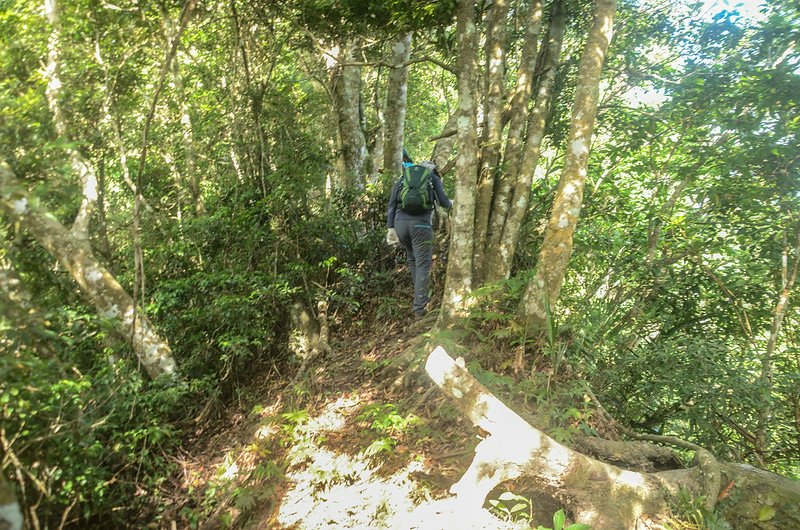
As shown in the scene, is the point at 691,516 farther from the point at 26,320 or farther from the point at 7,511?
the point at 26,320

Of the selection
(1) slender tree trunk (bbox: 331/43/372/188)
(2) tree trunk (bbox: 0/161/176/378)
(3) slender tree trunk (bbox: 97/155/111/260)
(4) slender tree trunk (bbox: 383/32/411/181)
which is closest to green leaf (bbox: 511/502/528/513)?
(2) tree trunk (bbox: 0/161/176/378)

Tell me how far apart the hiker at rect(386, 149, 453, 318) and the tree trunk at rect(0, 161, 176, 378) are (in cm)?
363

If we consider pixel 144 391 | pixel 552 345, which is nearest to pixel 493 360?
pixel 552 345

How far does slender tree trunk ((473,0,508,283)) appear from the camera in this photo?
6.62 meters

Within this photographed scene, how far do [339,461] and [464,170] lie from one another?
3.72 m

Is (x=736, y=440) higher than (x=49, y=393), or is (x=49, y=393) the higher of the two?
(x=49, y=393)

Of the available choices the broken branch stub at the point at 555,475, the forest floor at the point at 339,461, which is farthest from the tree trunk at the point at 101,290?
the broken branch stub at the point at 555,475

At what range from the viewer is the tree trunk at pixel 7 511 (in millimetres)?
2043

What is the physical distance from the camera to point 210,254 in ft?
26.8

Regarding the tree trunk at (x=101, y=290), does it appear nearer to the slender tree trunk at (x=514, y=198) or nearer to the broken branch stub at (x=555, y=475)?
the broken branch stub at (x=555, y=475)

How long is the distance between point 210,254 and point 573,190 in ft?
19.0

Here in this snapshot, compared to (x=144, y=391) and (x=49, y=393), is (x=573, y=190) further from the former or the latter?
(x=144, y=391)

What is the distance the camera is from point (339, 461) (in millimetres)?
5141

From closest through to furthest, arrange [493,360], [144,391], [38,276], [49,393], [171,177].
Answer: [49,393] → [493,360] → [144,391] → [38,276] → [171,177]
